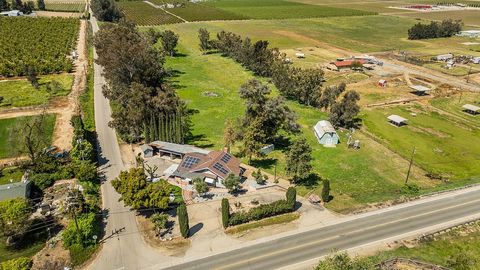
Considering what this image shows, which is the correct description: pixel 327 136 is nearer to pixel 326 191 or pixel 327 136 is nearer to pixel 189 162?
pixel 326 191

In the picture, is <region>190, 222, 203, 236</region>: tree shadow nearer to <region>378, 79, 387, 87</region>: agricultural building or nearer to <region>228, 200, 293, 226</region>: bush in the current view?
<region>228, 200, 293, 226</region>: bush

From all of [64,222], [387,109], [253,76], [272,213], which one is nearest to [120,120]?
[64,222]

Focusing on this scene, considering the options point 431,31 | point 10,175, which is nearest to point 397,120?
point 10,175

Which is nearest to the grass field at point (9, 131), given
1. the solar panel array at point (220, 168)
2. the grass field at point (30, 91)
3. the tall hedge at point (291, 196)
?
the grass field at point (30, 91)

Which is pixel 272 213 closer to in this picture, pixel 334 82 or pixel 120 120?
pixel 120 120

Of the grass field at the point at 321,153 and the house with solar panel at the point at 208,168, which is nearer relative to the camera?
the house with solar panel at the point at 208,168

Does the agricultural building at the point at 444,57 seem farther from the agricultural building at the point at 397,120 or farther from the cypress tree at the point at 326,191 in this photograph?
the cypress tree at the point at 326,191

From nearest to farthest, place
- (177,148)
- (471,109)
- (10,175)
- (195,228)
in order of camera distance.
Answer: (195,228) → (10,175) → (177,148) → (471,109)
